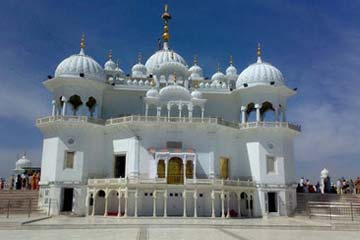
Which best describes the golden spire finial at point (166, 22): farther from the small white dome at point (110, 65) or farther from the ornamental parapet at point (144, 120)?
the ornamental parapet at point (144, 120)

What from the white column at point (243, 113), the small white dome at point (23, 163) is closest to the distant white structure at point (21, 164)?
the small white dome at point (23, 163)

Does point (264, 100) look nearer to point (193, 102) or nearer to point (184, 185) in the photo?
point (193, 102)

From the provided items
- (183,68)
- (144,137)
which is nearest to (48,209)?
(144,137)

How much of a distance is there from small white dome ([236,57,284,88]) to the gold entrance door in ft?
31.0

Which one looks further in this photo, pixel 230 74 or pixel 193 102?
pixel 230 74

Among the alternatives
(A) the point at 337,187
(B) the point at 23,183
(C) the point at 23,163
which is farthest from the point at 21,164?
(A) the point at 337,187

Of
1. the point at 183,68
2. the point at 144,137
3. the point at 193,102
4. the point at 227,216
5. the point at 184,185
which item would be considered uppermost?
the point at 183,68

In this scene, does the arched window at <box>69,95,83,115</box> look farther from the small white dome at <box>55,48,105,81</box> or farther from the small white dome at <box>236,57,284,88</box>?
the small white dome at <box>236,57,284,88</box>

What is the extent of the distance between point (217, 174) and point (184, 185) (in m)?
4.21

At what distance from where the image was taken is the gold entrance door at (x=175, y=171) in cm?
2878

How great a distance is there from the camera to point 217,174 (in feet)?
98.7

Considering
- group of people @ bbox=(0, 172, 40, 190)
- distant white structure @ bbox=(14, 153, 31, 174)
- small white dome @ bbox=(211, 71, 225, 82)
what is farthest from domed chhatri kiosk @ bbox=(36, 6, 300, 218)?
distant white structure @ bbox=(14, 153, 31, 174)

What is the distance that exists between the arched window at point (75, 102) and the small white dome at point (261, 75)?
574 inches

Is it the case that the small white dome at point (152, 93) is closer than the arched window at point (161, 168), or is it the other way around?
the arched window at point (161, 168)
